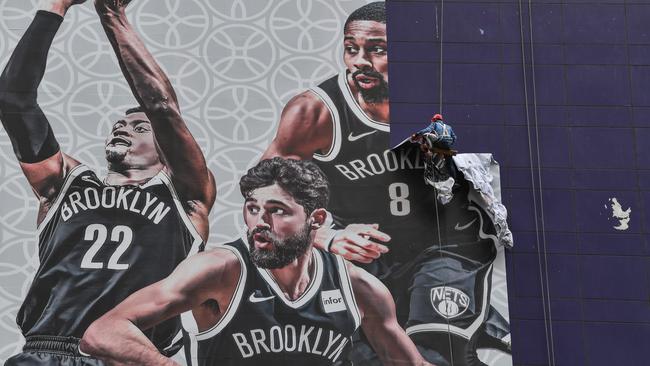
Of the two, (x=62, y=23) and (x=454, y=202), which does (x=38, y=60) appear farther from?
(x=454, y=202)

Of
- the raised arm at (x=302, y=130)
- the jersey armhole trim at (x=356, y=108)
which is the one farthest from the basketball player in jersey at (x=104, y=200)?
the jersey armhole trim at (x=356, y=108)

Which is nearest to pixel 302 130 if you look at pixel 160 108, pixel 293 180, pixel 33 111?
pixel 293 180

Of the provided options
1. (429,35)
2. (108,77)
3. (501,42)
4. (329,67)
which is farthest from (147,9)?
(501,42)

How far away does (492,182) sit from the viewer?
13.3 m

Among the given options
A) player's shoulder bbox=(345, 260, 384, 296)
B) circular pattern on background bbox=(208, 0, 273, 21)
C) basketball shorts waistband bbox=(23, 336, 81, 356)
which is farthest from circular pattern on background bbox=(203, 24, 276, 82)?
basketball shorts waistband bbox=(23, 336, 81, 356)

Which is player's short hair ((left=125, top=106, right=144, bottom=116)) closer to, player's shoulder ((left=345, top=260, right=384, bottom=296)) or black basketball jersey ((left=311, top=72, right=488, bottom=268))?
black basketball jersey ((left=311, top=72, right=488, bottom=268))

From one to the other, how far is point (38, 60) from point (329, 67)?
394cm

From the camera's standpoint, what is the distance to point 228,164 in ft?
43.9

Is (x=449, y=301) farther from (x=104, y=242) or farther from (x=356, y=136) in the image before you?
(x=104, y=242)

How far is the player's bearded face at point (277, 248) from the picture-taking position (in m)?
13.1

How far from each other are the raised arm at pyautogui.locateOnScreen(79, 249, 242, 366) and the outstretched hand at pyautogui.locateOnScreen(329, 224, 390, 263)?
135 cm

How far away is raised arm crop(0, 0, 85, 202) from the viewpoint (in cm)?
1323

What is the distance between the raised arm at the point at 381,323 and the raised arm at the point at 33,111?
4.09 m

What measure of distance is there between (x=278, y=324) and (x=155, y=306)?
5.14 ft
